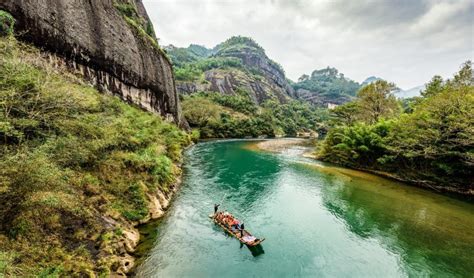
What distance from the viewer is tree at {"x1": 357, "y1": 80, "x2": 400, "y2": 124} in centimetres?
4342

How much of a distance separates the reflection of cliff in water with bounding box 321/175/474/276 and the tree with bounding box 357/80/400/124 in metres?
20.8

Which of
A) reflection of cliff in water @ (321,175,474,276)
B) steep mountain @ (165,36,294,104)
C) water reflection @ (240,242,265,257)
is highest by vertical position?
steep mountain @ (165,36,294,104)

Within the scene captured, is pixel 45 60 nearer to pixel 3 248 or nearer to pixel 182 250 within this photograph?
pixel 3 248

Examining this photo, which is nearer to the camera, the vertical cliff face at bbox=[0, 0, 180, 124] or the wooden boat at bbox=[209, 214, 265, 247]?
the wooden boat at bbox=[209, 214, 265, 247]

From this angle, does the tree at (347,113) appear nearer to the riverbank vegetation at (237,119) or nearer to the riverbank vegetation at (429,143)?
the riverbank vegetation at (429,143)

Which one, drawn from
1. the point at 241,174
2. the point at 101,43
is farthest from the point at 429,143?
the point at 101,43

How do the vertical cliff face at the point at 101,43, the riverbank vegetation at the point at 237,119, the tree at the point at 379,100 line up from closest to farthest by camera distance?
the vertical cliff face at the point at 101,43 → the tree at the point at 379,100 → the riverbank vegetation at the point at 237,119

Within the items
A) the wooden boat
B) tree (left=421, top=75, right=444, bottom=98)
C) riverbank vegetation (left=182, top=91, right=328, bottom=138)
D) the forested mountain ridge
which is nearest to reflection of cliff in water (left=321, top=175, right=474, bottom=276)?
the wooden boat

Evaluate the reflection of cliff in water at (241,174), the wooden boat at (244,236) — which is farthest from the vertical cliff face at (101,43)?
the wooden boat at (244,236)

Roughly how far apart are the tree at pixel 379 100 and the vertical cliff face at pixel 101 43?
3986cm

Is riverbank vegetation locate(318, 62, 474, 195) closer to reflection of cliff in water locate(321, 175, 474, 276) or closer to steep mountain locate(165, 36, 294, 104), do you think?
reflection of cliff in water locate(321, 175, 474, 276)

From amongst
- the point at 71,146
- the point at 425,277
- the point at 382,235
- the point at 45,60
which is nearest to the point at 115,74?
the point at 45,60

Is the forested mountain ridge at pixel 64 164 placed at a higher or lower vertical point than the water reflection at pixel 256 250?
higher

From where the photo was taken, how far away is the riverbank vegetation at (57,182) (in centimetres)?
905
